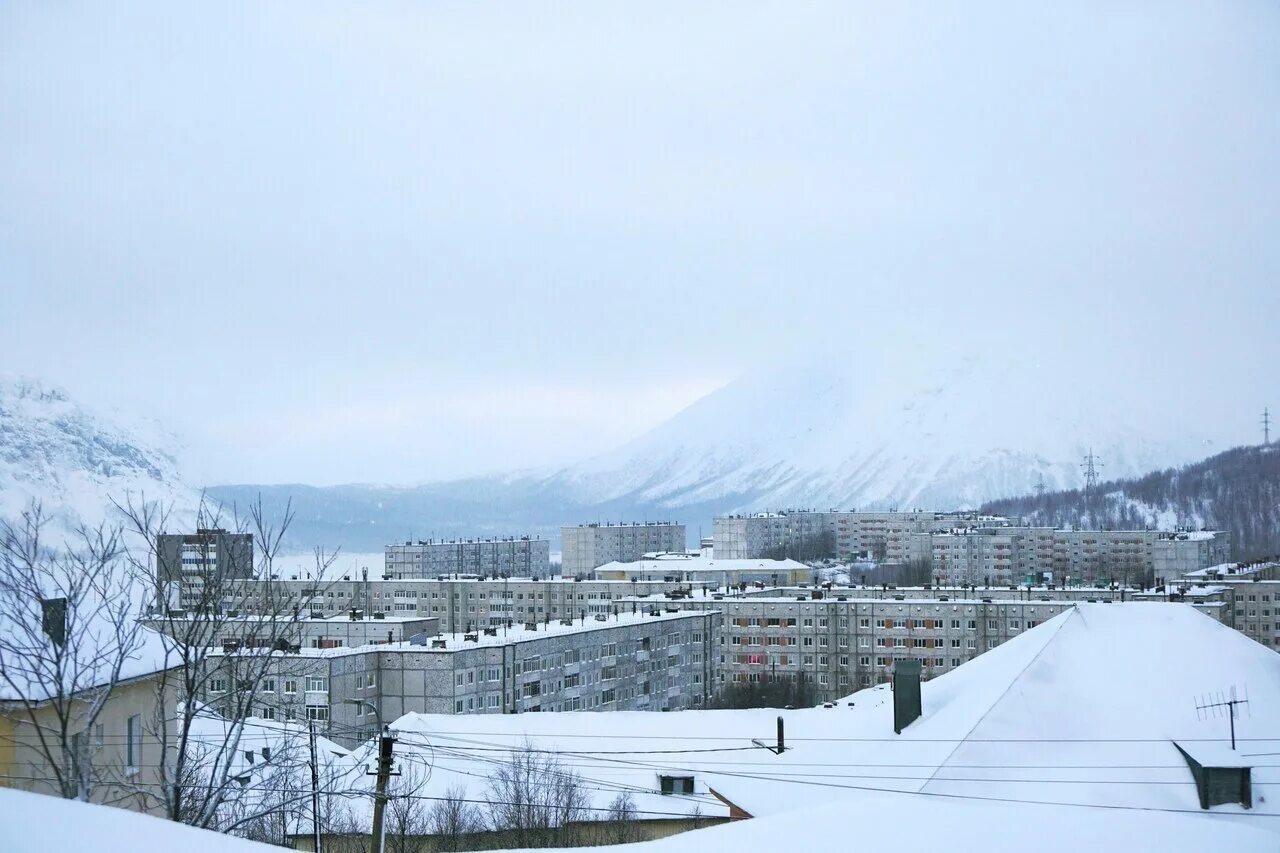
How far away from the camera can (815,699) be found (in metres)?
49.2

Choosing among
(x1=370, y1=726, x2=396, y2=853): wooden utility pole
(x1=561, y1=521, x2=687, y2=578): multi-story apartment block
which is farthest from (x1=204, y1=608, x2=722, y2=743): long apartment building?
(x1=561, y1=521, x2=687, y2=578): multi-story apartment block

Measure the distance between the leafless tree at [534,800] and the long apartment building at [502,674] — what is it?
22.2 ft

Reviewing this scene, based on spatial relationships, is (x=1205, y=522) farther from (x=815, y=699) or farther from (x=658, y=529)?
(x=815, y=699)

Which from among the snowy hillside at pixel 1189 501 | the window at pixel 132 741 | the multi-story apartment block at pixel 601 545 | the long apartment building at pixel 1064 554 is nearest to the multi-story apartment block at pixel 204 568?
the window at pixel 132 741

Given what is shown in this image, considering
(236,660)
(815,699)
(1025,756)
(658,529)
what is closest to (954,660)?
(815,699)

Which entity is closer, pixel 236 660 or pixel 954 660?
pixel 236 660

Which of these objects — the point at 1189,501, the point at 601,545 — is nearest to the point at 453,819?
the point at 601,545

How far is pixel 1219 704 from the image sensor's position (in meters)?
16.3

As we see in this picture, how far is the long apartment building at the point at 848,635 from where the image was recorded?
5028 cm

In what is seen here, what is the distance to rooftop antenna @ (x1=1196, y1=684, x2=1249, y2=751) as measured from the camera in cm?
1608

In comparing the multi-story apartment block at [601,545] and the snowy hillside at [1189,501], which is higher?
the snowy hillside at [1189,501]

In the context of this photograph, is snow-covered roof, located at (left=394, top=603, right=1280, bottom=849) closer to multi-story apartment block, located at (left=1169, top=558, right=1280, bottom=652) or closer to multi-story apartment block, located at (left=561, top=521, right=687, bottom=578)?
multi-story apartment block, located at (left=1169, top=558, right=1280, bottom=652)

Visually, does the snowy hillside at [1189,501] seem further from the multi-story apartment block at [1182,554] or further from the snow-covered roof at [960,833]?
the snow-covered roof at [960,833]

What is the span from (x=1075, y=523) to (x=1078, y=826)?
160 m
